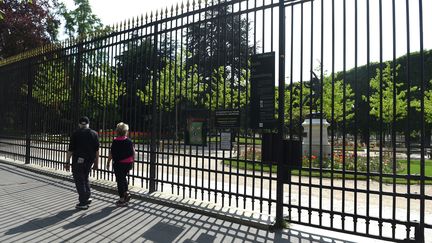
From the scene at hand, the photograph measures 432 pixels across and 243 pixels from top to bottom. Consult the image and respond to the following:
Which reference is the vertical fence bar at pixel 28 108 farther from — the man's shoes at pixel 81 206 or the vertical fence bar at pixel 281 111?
the vertical fence bar at pixel 281 111

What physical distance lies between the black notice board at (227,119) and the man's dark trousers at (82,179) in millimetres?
2797

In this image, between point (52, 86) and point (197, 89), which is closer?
point (197, 89)

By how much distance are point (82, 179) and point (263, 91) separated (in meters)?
3.89

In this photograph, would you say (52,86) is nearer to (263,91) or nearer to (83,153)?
(83,153)

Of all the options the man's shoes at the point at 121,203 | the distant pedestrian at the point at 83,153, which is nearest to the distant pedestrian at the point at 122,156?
the man's shoes at the point at 121,203

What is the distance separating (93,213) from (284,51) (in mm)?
4332

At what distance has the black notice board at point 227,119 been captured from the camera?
6352 mm

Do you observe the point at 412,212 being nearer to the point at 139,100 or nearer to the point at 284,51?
the point at 284,51

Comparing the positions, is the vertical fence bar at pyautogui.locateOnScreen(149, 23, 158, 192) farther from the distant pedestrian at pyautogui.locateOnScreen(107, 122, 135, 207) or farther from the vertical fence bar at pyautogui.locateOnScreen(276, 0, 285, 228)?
the vertical fence bar at pyautogui.locateOnScreen(276, 0, 285, 228)

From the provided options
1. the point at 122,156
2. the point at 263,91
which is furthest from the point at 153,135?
the point at 263,91

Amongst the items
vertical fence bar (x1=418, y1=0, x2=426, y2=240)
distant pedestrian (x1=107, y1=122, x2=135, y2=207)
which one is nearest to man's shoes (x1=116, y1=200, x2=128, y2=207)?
distant pedestrian (x1=107, y1=122, x2=135, y2=207)

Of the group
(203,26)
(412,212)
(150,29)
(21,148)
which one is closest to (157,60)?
(150,29)

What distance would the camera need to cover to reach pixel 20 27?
2511cm

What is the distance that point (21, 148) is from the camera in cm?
1331
